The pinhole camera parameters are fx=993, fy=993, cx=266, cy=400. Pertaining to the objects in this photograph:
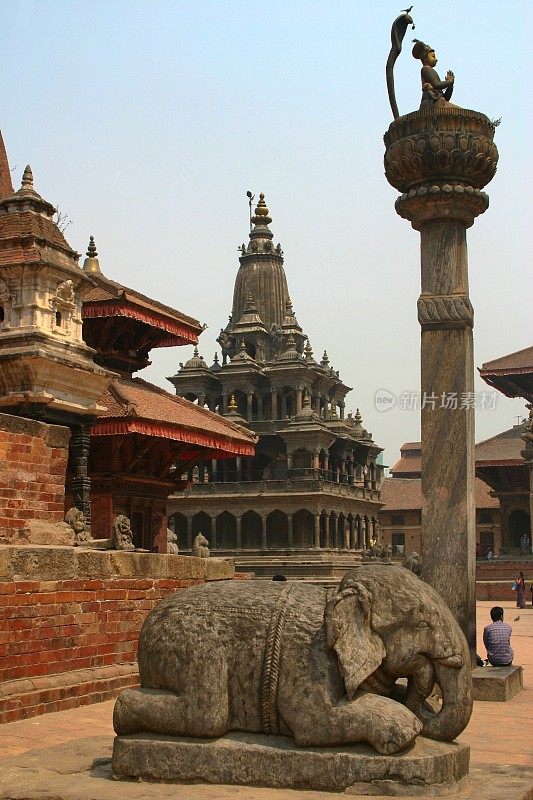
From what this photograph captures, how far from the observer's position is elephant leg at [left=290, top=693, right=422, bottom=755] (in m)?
5.15

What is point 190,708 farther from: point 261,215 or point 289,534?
point 261,215

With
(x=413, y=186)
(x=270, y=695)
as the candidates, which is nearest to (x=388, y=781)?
(x=270, y=695)

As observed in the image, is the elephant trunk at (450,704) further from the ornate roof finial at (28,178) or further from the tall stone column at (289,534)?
the tall stone column at (289,534)

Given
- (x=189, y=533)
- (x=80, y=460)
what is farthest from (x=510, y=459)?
(x=80, y=460)

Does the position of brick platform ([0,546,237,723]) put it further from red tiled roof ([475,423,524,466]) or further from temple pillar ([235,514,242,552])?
red tiled roof ([475,423,524,466])

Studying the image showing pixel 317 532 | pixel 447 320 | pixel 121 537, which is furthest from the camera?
pixel 317 532

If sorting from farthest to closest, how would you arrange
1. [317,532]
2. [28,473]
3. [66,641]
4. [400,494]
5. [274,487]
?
[400,494] < [274,487] < [317,532] < [28,473] < [66,641]

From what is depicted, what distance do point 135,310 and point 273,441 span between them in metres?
27.6

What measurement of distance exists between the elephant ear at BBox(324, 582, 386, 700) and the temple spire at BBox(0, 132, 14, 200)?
14681 millimetres

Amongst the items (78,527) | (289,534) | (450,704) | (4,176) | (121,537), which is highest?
(4,176)

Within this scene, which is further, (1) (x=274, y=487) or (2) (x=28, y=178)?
(1) (x=274, y=487)

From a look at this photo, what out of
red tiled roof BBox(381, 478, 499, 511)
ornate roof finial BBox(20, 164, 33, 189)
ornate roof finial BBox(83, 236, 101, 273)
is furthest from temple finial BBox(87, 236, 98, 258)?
red tiled roof BBox(381, 478, 499, 511)

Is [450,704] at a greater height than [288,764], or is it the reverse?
[450,704]

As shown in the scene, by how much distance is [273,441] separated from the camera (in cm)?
4809
